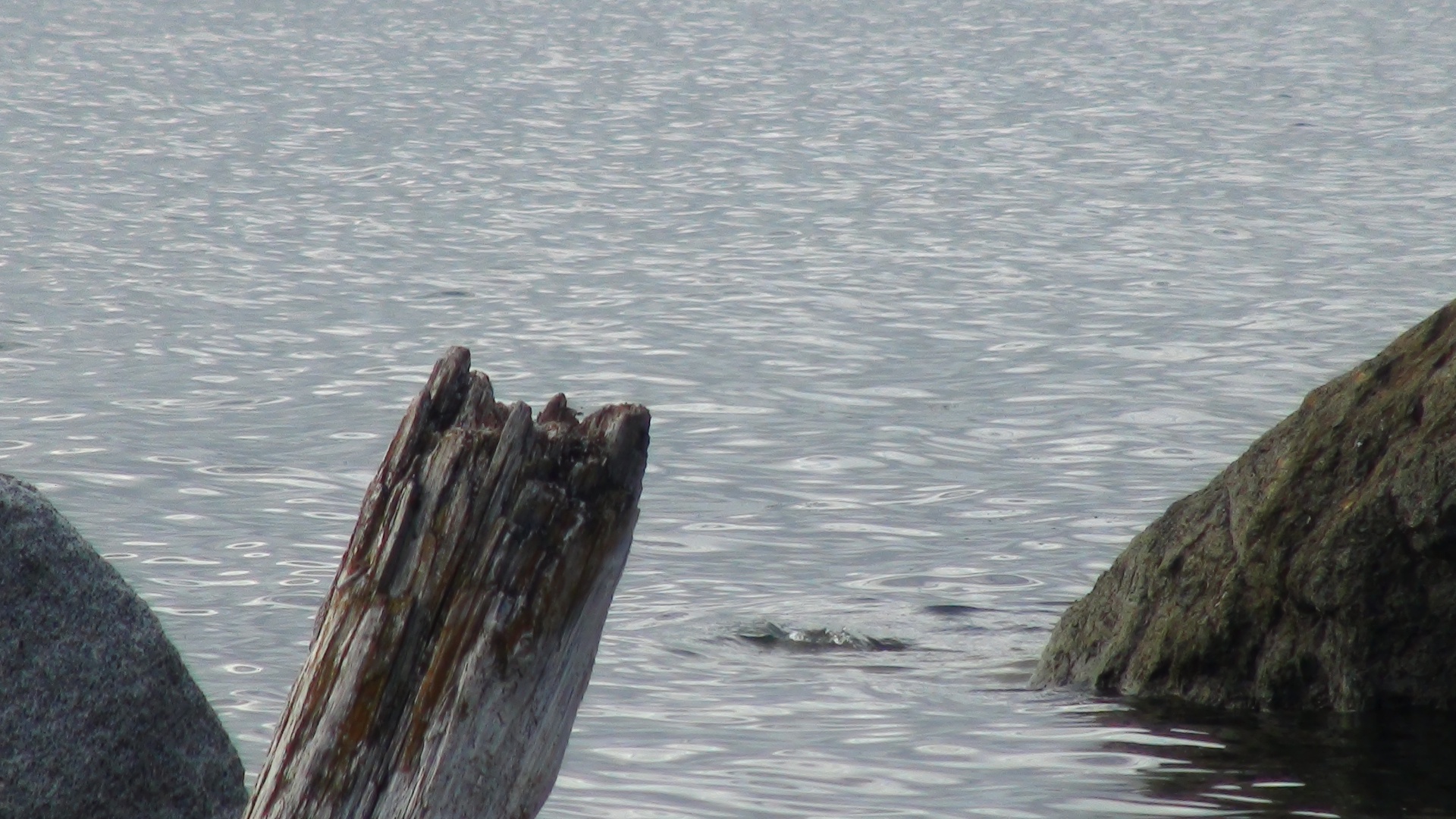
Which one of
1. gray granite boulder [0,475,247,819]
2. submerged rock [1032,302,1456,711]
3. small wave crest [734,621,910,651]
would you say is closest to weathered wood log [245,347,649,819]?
gray granite boulder [0,475,247,819]

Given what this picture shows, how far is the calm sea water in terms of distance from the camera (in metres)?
7.46

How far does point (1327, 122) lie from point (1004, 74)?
811 cm

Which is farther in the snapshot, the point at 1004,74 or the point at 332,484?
the point at 1004,74

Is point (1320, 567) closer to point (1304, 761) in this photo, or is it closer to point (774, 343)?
point (1304, 761)

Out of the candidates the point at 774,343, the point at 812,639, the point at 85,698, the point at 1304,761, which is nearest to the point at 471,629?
the point at 85,698

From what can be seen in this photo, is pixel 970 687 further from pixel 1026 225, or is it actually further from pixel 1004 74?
pixel 1004 74

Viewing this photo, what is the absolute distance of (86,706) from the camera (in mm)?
5605

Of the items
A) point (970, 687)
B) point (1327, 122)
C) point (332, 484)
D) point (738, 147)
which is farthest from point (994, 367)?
point (1327, 122)

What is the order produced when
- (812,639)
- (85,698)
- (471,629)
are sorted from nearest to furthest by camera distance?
1. (471,629)
2. (85,698)
3. (812,639)

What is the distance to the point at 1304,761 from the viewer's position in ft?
22.8

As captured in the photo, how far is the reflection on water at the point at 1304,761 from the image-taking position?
659 cm

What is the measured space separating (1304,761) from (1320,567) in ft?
2.27

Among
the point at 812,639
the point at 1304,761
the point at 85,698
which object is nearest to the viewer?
the point at 85,698

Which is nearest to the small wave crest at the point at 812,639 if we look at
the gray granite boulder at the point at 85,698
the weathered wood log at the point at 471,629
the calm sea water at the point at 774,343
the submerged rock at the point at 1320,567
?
the calm sea water at the point at 774,343
